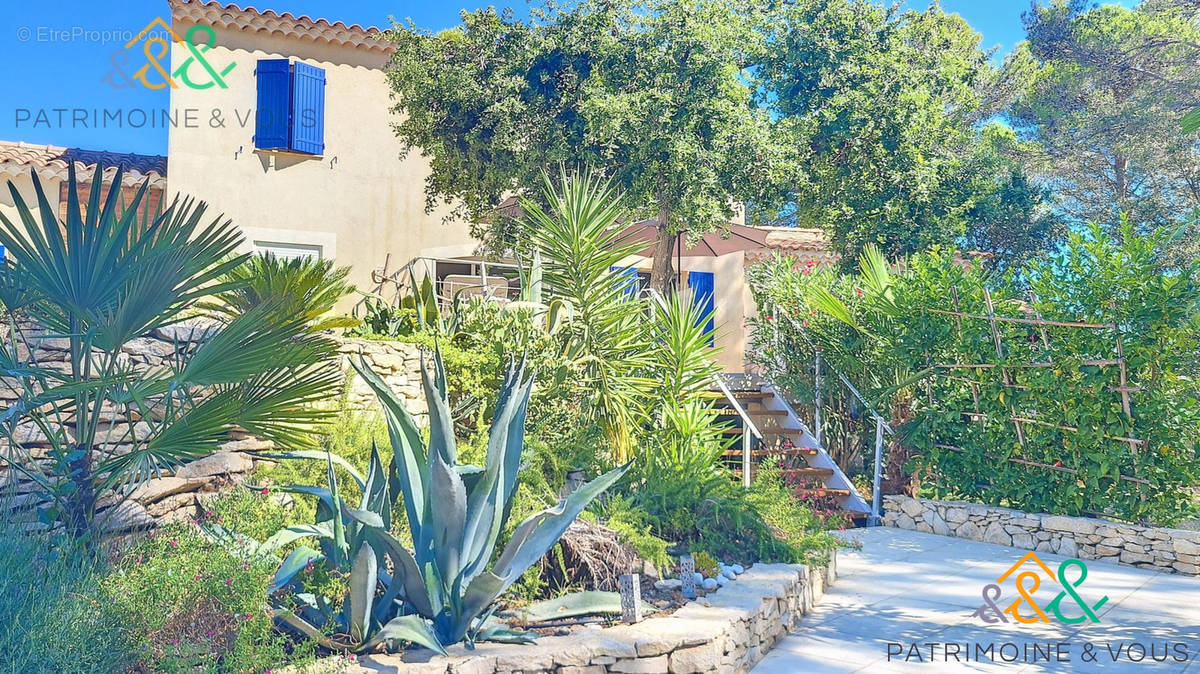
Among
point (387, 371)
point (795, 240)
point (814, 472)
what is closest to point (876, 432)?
point (814, 472)

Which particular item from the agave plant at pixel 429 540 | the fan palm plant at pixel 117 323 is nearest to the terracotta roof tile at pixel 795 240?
the agave plant at pixel 429 540

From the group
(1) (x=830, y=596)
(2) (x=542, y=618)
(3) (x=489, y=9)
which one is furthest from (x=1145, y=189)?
(2) (x=542, y=618)

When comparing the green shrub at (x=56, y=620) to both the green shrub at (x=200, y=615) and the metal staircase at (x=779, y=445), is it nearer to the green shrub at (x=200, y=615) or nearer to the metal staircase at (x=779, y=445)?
the green shrub at (x=200, y=615)

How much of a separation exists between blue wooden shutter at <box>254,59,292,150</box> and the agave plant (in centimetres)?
849

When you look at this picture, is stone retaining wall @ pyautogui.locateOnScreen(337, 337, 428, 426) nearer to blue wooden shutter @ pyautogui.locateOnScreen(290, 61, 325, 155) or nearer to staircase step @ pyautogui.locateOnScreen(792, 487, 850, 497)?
staircase step @ pyautogui.locateOnScreen(792, 487, 850, 497)

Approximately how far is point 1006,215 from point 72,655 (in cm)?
1381

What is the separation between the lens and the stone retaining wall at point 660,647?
3.83 metres

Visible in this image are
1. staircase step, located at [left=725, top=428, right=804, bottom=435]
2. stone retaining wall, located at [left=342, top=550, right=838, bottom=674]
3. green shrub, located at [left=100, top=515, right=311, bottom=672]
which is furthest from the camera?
staircase step, located at [left=725, top=428, right=804, bottom=435]

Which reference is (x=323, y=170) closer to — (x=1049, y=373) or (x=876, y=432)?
(x=876, y=432)

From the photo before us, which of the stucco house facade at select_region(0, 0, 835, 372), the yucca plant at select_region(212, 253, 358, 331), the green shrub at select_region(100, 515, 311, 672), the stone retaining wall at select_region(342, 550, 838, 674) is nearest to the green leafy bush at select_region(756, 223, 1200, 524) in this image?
the stucco house facade at select_region(0, 0, 835, 372)

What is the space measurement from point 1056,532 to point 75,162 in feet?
39.5
